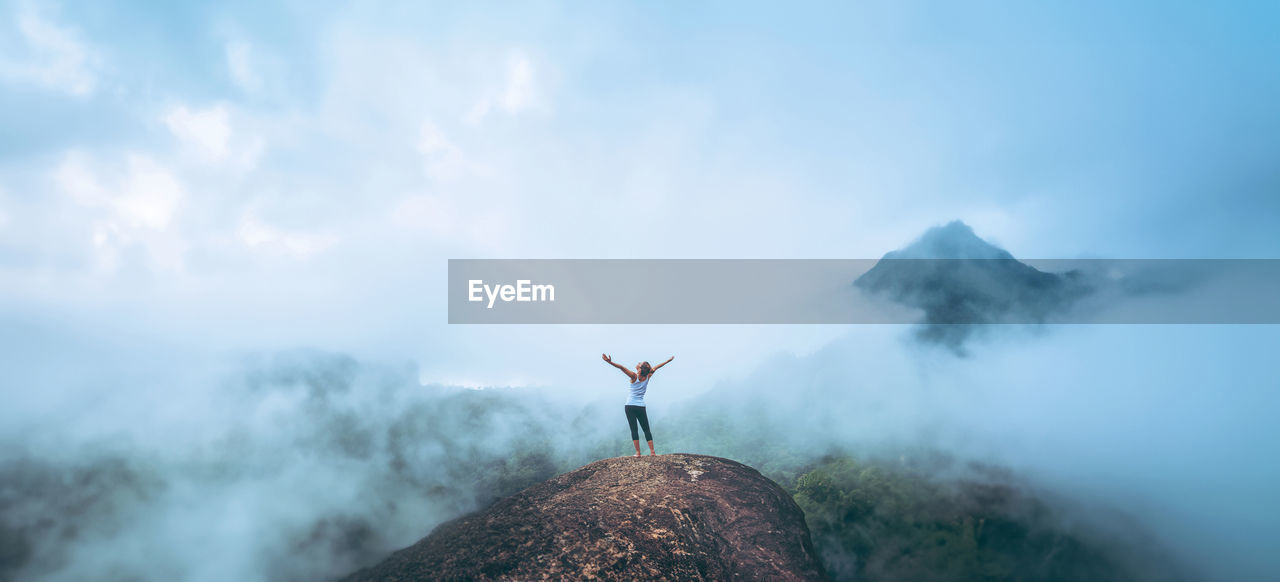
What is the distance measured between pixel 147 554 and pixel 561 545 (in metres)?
61.5

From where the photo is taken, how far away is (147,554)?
4553cm

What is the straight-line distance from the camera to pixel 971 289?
333ft

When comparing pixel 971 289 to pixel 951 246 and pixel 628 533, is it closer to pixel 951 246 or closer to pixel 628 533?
pixel 951 246

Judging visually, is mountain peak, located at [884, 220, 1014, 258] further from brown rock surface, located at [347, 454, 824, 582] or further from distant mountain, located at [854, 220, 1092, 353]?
brown rock surface, located at [347, 454, 824, 582]

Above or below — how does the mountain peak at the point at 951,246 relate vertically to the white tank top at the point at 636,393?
above

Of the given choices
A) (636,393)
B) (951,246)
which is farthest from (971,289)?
(636,393)

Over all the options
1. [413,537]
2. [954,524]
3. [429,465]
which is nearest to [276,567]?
[413,537]

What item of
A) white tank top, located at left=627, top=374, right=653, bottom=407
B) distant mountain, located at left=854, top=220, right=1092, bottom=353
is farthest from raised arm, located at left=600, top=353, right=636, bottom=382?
distant mountain, located at left=854, top=220, right=1092, bottom=353

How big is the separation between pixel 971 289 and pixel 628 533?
116 m

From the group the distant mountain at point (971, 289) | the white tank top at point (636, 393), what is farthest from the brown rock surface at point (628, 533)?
the distant mountain at point (971, 289)

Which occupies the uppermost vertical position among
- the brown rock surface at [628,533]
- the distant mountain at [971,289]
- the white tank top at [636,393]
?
the distant mountain at [971,289]

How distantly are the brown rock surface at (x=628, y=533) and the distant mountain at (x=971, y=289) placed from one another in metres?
99.0

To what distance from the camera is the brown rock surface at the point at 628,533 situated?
1127 centimetres

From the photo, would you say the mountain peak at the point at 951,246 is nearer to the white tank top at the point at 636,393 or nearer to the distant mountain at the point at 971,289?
the distant mountain at the point at 971,289
